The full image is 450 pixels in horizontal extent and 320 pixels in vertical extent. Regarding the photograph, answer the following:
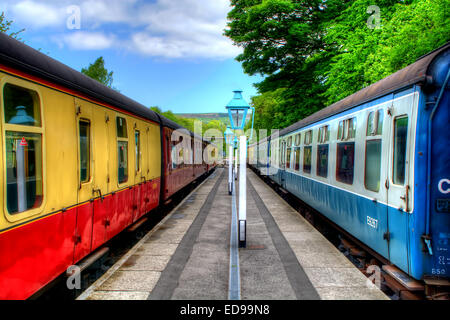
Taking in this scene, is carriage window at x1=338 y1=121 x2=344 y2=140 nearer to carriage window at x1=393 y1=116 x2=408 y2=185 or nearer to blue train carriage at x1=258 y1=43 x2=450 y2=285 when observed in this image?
blue train carriage at x1=258 y1=43 x2=450 y2=285

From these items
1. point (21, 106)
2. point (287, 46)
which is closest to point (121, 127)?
point (21, 106)

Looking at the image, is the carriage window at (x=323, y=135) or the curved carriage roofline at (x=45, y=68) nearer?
the curved carriage roofline at (x=45, y=68)

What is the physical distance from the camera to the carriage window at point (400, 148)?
427cm

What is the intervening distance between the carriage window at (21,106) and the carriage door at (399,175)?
13.6ft

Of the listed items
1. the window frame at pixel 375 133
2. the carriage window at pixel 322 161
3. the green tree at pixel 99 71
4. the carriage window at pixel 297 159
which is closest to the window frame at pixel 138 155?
the carriage window at pixel 322 161

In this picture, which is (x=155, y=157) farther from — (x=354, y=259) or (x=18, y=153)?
(x=18, y=153)

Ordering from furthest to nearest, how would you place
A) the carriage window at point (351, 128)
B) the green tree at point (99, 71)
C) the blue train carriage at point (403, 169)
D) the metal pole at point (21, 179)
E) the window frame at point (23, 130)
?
the green tree at point (99, 71) < the carriage window at point (351, 128) < the blue train carriage at point (403, 169) < the metal pole at point (21, 179) < the window frame at point (23, 130)

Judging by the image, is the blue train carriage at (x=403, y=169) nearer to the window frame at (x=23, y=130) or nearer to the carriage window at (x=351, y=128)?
the carriage window at (x=351, y=128)

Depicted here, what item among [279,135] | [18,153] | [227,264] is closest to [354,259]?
[227,264]

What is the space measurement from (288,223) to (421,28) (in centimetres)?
618

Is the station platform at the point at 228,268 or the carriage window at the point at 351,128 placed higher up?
the carriage window at the point at 351,128

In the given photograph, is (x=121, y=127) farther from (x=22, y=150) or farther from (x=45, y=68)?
(x=22, y=150)

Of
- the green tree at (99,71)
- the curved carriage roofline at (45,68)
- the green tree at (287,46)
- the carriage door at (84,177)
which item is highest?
the green tree at (99,71)

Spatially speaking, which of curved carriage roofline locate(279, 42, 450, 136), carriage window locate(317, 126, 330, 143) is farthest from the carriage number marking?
carriage window locate(317, 126, 330, 143)
